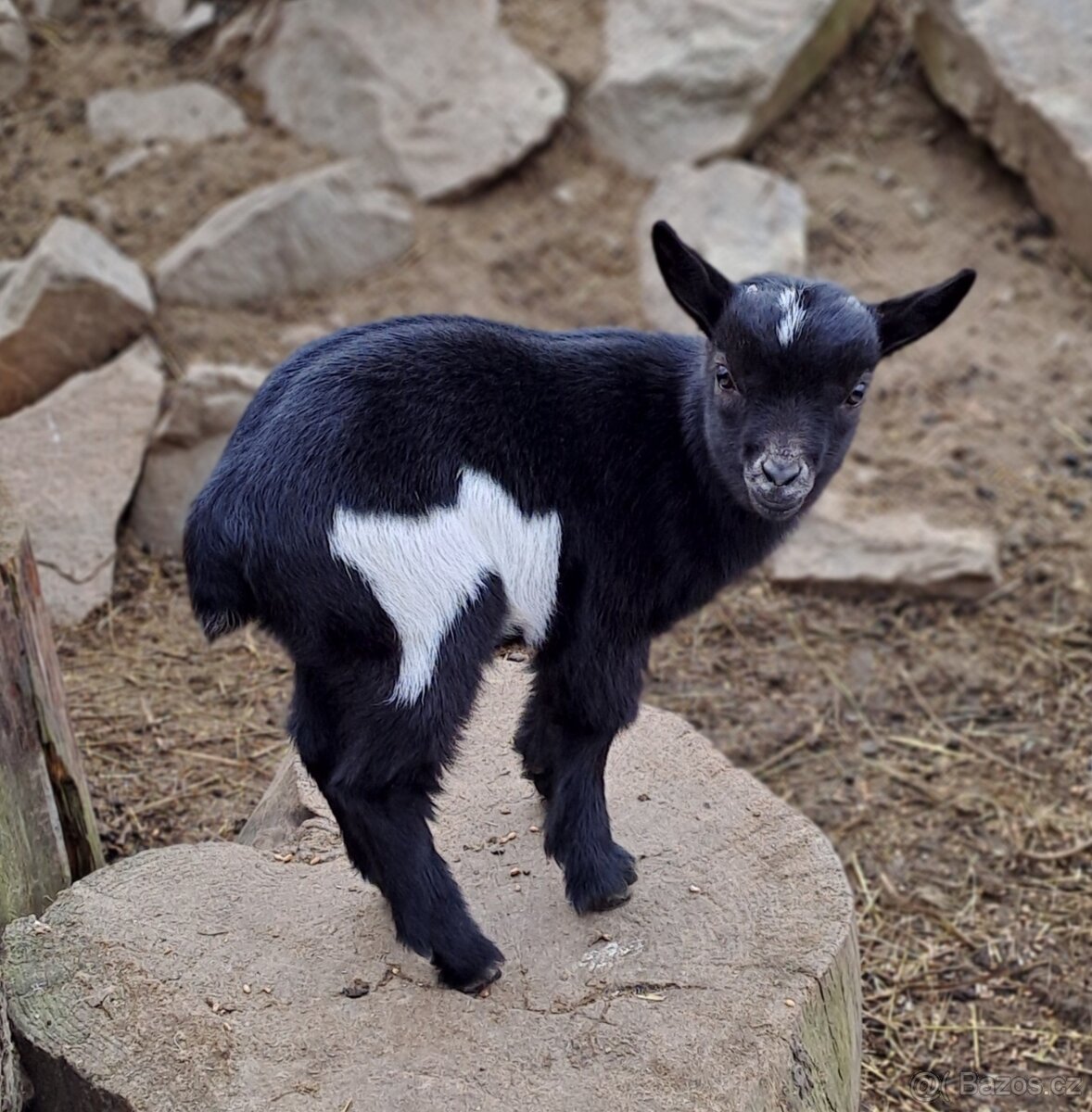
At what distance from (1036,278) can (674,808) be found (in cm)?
469

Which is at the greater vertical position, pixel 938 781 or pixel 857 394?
pixel 857 394

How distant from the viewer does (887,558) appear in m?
6.23

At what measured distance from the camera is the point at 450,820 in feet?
13.1

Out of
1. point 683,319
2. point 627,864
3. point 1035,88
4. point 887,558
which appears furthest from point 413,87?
point 627,864

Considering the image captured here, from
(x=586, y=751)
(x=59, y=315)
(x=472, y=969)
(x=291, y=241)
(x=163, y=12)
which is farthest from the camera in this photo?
(x=163, y=12)

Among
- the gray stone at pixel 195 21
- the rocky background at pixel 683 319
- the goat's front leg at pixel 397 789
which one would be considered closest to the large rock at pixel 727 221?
the rocky background at pixel 683 319

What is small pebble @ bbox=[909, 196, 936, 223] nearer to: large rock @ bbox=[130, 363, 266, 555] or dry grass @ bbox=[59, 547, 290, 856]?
large rock @ bbox=[130, 363, 266, 555]

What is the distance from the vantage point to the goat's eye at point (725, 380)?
334 cm

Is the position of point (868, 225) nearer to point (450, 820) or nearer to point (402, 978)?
point (450, 820)

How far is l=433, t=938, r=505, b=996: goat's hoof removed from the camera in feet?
11.0

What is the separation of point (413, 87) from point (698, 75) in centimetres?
155

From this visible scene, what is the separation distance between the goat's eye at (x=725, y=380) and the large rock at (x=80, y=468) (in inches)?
120

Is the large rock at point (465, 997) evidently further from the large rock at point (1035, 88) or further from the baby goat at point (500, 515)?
the large rock at point (1035, 88)

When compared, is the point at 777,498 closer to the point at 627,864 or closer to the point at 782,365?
the point at 782,365
